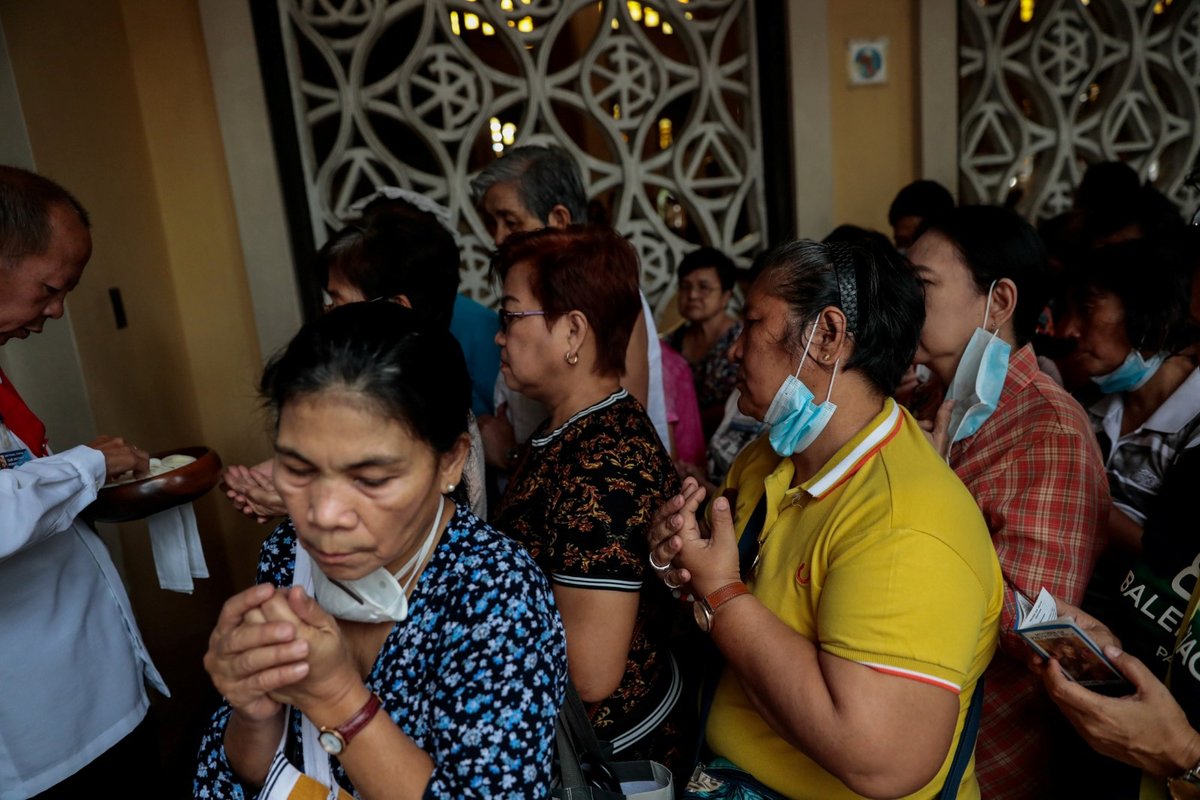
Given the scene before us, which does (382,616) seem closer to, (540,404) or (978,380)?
(540,404)

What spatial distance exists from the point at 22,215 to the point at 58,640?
1.01 meters

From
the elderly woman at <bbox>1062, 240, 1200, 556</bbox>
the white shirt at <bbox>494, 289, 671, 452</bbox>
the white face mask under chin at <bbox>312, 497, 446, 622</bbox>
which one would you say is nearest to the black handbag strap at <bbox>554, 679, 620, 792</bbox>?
the white face mask under chin at <bbox>312, 497, 446, 622</bbox>

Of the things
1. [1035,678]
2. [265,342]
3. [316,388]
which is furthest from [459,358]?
[265,342]

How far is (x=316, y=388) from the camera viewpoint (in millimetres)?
1264

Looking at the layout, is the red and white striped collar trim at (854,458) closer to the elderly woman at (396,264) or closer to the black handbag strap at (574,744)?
the black handbag strap at (574,744)

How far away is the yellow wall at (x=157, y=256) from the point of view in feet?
9.80


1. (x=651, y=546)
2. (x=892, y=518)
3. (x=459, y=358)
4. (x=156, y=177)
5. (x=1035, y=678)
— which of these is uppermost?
(x=156, y=177)

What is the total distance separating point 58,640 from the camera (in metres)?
1.99

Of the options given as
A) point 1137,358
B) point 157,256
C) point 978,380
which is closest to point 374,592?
point 978,380

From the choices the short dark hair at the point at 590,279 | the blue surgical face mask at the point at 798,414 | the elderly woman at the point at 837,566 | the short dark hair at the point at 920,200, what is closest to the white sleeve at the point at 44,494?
the short dark hair at the point at 590,279

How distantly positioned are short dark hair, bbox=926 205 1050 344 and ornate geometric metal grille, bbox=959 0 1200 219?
112 inches

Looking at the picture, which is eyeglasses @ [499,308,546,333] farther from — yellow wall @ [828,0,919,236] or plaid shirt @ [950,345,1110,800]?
yellow wall @ [828,0,919,236]

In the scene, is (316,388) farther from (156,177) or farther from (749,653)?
(156,177)

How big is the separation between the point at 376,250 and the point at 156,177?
2288 mm
